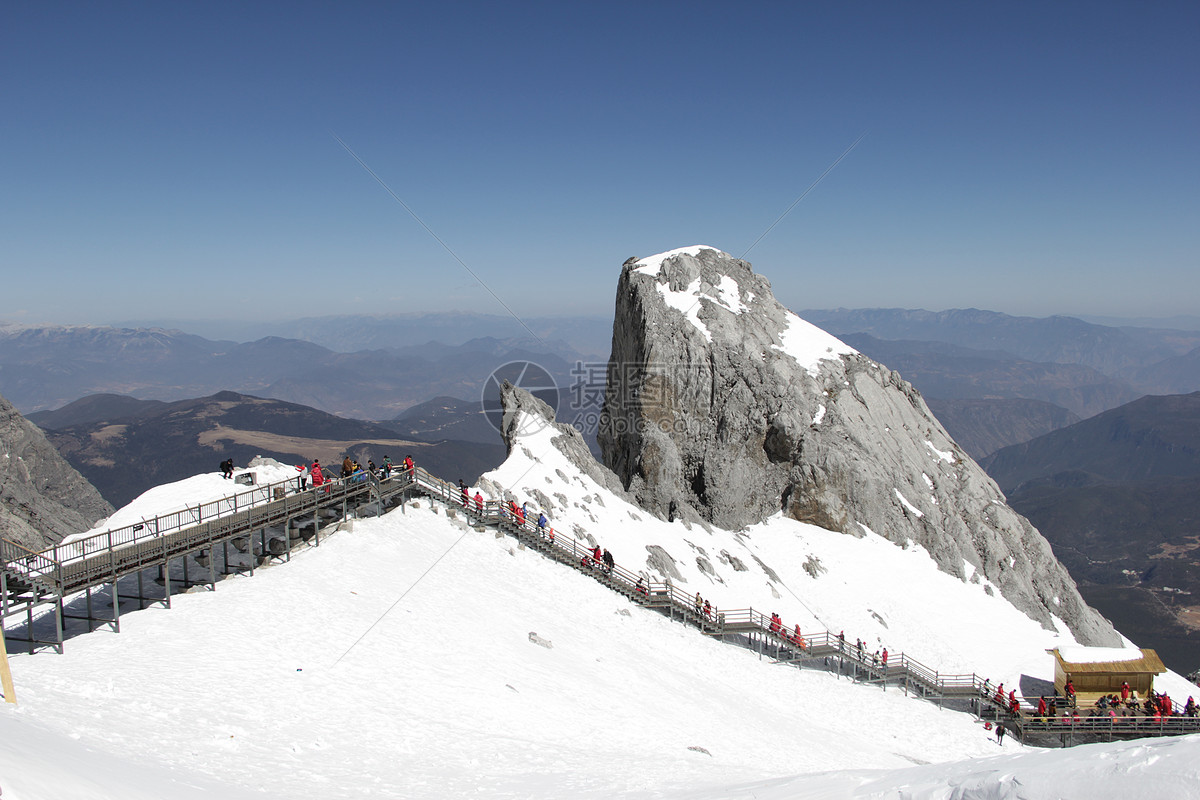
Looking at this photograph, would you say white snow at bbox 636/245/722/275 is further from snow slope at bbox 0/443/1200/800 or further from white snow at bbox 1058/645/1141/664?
white snow at bbox 1058/645/1141/664

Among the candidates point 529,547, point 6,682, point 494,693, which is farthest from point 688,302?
point 6,682

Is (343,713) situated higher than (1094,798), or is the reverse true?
(1094,798)

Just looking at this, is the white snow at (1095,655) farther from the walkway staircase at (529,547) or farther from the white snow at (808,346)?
the white snow at (808,346)

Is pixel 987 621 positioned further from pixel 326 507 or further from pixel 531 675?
pixel 326 507

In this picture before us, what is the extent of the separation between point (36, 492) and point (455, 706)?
89.8m

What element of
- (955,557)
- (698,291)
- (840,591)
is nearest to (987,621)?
(955,557)

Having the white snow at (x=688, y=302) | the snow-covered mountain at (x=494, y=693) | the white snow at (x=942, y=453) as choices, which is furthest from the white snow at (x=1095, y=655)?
the white snow at (x=688, y=302)

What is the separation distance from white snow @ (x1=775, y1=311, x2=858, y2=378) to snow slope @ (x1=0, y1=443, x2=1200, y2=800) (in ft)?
97.4

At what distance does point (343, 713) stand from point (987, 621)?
47647 mm

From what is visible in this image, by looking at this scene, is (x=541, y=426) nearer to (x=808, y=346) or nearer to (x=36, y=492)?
(x=808, y=346)

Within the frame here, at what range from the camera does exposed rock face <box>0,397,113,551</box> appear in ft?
219

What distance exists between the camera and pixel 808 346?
65.3m

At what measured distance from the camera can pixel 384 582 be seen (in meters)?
26.2

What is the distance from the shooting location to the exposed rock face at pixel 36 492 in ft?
219
